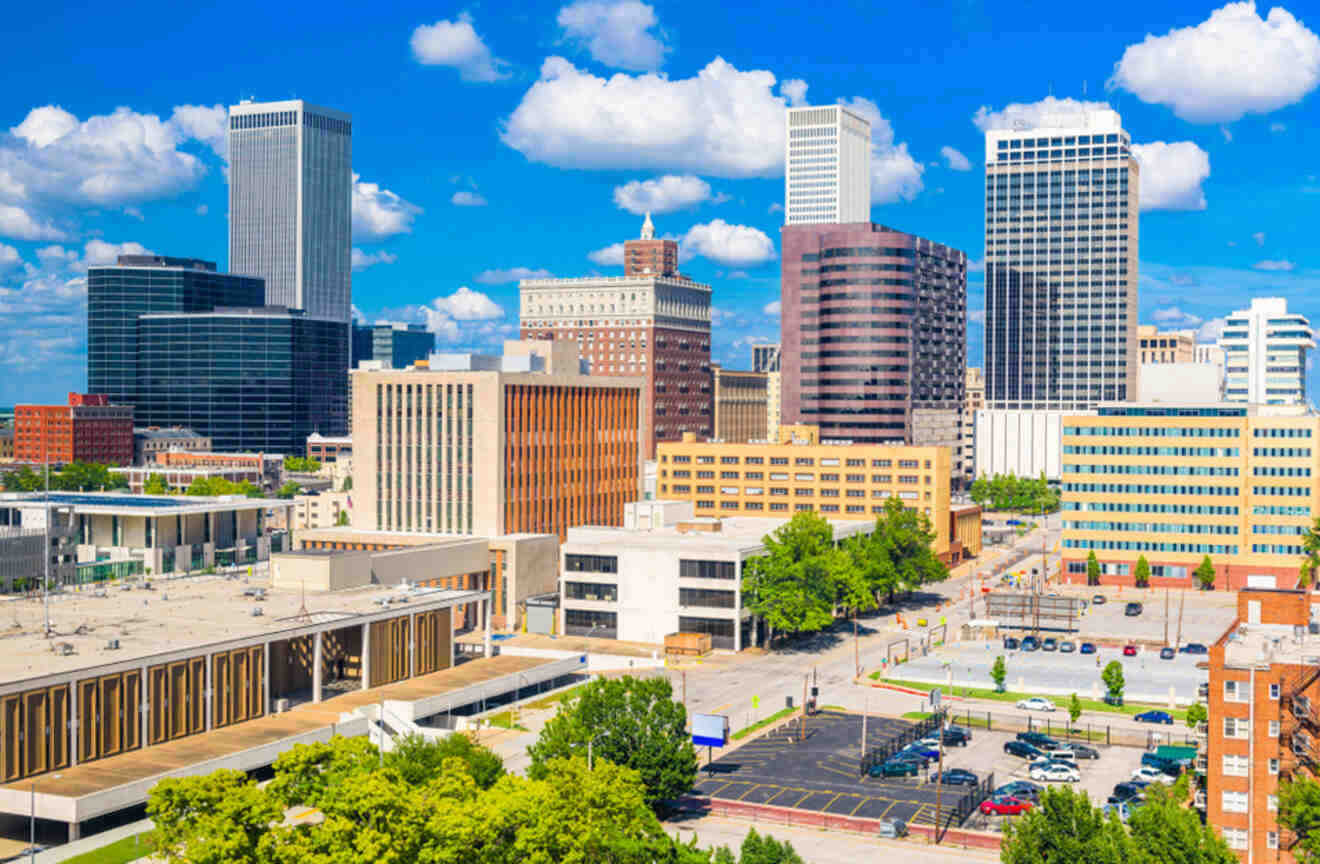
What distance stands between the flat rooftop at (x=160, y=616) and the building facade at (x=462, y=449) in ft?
119

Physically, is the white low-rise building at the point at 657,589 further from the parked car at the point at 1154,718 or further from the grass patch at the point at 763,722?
the parked car at the point at 1154,718

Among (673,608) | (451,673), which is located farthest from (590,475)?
(451,673)

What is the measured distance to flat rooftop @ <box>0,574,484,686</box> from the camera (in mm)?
101750

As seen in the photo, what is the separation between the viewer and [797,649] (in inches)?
6161

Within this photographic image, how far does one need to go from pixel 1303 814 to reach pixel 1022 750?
127 ft

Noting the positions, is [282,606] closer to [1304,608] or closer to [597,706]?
[597,706]

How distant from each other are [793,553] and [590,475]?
48672 millimetres

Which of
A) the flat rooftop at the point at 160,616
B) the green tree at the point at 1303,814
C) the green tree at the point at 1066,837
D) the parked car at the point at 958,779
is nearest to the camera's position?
the green tree at the point at 1066,837

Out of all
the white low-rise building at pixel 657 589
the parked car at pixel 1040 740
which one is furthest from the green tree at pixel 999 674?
the white low-rise building at pixel 657 589

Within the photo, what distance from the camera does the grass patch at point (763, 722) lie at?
116350mm

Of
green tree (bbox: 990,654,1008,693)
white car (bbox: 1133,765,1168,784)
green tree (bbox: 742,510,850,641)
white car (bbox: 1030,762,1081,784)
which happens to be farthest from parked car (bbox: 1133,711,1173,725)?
green tree (bbox: 742,510,850,641)

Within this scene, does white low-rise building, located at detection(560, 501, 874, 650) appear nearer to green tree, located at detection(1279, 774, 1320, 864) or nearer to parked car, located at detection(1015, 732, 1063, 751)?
parked car, located at detection(1015, 732, 1063, 751)

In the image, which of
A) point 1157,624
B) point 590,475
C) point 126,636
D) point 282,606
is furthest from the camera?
point 590,475

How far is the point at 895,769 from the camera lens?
10444 centimetres
